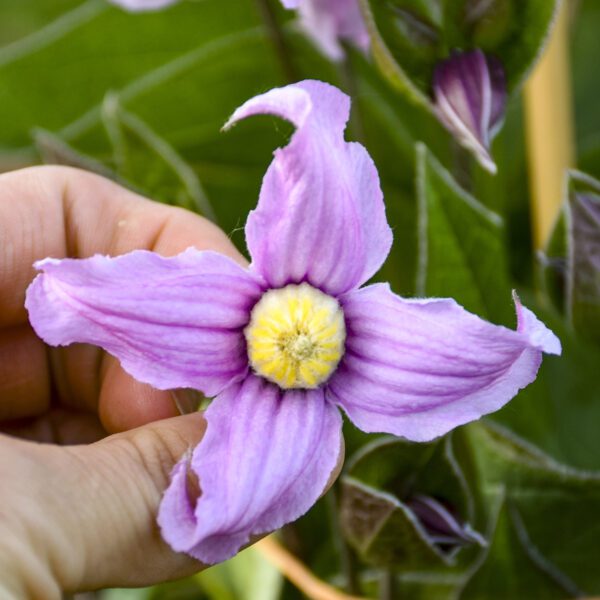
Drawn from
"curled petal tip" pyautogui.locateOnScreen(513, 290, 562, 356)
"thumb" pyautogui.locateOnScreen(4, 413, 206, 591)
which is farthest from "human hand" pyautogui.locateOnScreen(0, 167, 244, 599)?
"curled petal tip" pyautogui.locateOnScreen(513, 290, 562, 356)

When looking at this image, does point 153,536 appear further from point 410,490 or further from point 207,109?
point 207,109

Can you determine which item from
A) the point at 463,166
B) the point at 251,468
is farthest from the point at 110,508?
the point at 463,166

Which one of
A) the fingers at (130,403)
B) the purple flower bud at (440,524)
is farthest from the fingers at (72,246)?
the purple flower bud at (440,524)

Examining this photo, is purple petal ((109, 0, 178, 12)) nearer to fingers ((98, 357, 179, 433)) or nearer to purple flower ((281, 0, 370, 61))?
purple flower ((281, 0, 370, 61))

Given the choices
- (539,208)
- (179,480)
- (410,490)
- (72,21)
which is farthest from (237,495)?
(72,21)

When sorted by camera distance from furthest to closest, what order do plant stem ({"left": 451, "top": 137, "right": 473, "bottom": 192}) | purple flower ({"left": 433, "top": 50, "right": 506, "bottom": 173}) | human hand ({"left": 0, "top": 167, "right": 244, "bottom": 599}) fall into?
1. plant stem ({"left": 451, "top": 137, "right": 473, "bottom": 192})
2. purple flower ({"left": 433, "top": 50, "right": 506, "bottom": 173})
3. human hand ({"left": 0, "top": 167, "right": 244, "bottom": 599})
